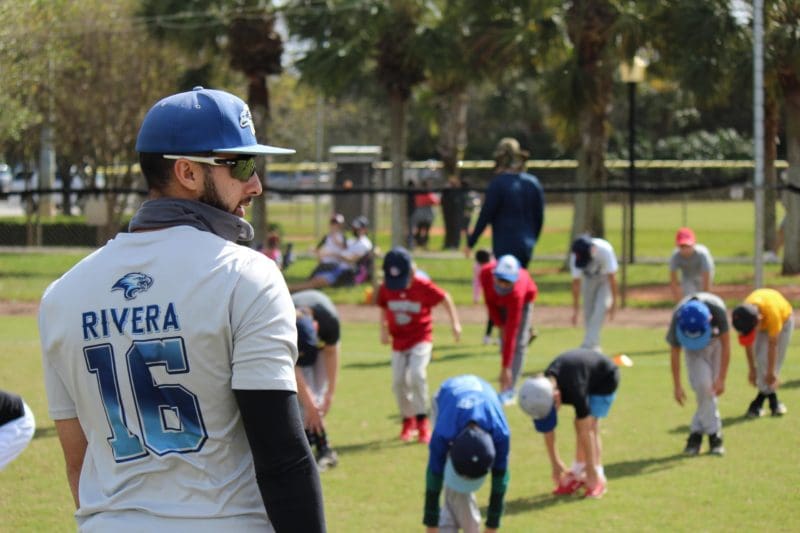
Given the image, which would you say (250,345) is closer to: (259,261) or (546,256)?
(259,261)

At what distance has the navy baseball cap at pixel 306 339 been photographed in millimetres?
8898

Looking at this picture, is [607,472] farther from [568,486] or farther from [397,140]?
[397,140]

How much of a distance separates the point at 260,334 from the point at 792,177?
60.7 ft

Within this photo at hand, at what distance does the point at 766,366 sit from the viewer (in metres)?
10.9

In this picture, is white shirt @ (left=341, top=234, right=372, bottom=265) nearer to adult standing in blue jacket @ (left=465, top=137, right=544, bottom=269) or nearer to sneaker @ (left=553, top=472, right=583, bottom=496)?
adult standing in blue jacket @ (left=465, top=137, right=544, bottom=269)

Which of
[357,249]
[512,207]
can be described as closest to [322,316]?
[512,207]

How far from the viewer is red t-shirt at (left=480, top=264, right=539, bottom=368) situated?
11.4 metres

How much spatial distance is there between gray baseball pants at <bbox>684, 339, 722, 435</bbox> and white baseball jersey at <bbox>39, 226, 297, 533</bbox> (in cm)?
758

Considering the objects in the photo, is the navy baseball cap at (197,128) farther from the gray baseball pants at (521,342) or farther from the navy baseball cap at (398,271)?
the gray baseball pants at (521,342)

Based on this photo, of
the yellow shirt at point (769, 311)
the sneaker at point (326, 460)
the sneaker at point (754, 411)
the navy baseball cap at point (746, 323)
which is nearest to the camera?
the sneaker at point (326, 460)

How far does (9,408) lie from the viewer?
6.65 m

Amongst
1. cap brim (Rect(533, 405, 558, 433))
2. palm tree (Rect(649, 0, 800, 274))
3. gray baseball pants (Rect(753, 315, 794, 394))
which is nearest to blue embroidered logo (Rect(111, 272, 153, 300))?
cap brim (Rect(533, 405, 558, 433))

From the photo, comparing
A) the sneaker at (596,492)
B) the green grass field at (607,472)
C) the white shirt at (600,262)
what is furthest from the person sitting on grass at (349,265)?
the sneaker at (596,492)

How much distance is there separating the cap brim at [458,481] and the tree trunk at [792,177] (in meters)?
14.2
